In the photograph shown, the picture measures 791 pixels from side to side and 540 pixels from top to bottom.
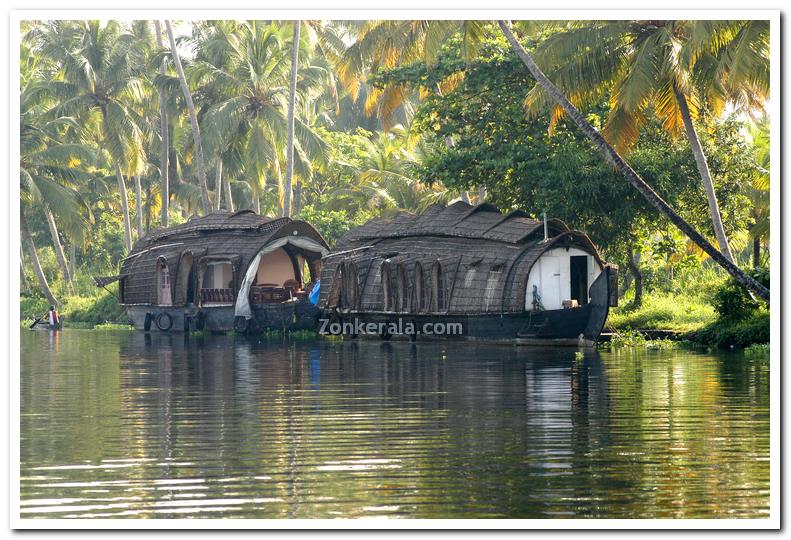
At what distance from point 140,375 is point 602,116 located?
39.7 ft

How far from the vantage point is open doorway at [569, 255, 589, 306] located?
2419 cm

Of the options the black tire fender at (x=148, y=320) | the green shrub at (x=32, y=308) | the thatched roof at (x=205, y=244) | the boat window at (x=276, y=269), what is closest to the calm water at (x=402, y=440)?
the thatched roof at (x=205, y=244)

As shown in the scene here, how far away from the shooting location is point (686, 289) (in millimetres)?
28953

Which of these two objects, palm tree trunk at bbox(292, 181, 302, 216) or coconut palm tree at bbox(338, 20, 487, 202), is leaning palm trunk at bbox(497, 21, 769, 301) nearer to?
coconut palm tree at bbox(338, 20, 487, 202)

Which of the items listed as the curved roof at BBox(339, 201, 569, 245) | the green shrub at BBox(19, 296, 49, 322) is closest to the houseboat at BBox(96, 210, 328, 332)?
the curved roof at BBox(339, 201, 569, 245)

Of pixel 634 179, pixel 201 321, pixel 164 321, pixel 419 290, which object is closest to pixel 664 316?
pixel 419 290

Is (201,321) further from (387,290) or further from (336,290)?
(387,290)

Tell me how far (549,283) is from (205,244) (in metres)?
10.6

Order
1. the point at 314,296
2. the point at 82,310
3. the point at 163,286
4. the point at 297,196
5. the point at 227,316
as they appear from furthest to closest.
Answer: the point at 297,196, the point at 82,310, the point at 163,286, the point at 227,316, the point at 314,296

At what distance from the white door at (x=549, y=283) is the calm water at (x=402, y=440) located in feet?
15.3

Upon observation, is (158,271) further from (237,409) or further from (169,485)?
(169,485)

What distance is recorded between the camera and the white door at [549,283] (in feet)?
76.5

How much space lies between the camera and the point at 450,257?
24.3 m

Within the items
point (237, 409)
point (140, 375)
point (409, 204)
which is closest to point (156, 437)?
point (237, 409)
